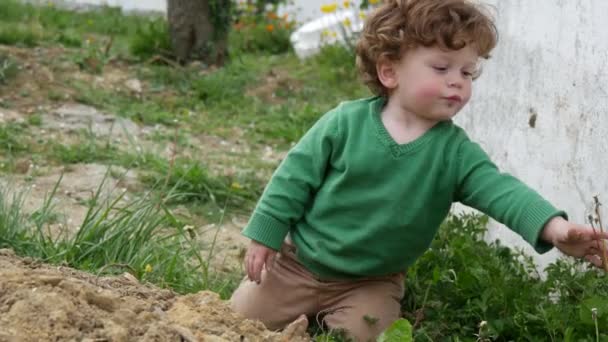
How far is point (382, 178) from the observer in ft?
11.8

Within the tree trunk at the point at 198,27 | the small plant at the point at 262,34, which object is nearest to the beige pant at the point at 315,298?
the tree trunk at the point at 198,27

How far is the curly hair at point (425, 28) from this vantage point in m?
3.52

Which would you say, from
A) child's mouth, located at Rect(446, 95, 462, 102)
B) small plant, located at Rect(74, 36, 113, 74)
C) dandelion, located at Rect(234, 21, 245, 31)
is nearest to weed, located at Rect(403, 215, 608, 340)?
child's mouth, located at Rect(446, 95, 462, 102)

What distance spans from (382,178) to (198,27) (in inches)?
215

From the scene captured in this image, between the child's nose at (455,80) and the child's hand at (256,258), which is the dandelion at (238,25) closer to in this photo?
the child's hand at (256,258)

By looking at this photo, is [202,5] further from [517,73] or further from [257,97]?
[517,73]

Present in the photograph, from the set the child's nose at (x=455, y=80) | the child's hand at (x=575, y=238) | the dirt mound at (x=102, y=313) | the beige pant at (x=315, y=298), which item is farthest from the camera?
the beige pant at (x=315, y=298)

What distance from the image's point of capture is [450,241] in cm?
438

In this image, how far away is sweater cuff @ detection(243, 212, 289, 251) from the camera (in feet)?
12.1

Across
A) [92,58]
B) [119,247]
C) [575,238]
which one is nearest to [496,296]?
[575,238]

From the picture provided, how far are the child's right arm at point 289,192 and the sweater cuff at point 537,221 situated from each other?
2.43 feet

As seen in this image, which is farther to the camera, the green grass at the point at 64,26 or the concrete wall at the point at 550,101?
the green grass at the point at 64,26

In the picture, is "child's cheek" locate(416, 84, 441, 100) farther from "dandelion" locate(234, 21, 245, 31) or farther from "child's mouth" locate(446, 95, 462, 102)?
"dandelion" locate(234, 21, 245, 31)

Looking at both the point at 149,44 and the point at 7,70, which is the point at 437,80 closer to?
the point at 7,70
